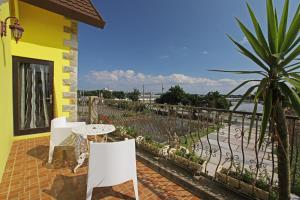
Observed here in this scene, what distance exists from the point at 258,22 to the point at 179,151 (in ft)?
7.18

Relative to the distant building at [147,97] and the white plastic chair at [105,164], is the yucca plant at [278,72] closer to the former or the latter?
the white plastic chair at [105,164]

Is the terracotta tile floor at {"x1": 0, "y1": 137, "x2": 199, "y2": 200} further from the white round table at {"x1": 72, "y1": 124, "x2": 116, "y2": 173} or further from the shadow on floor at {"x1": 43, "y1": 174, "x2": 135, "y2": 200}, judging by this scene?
the white round table at {"x1": 72, "y1": 124, "x2": 116, "y2": 173}

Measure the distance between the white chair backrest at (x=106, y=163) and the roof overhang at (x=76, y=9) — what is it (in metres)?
3.77

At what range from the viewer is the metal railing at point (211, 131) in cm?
193

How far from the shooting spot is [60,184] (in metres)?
2.39

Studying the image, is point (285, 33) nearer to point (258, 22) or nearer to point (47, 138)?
point (258, 22)

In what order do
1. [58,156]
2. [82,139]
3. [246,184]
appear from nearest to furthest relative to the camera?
[246,184] < [82,139] < [58,156]

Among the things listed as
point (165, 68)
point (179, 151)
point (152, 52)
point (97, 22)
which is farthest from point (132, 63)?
point (179, 151)

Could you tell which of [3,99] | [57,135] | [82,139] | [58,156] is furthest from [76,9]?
[58,156]

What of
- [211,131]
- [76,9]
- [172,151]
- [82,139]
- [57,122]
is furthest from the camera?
[76,9]

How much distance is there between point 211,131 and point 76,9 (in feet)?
14.3

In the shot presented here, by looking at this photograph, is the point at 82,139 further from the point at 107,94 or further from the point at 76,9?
the point at 107,94

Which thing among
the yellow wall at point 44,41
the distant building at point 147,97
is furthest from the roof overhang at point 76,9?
the distant building at point 147,97

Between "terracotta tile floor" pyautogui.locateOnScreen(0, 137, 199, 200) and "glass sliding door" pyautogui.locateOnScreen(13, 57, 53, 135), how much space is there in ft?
4.74
